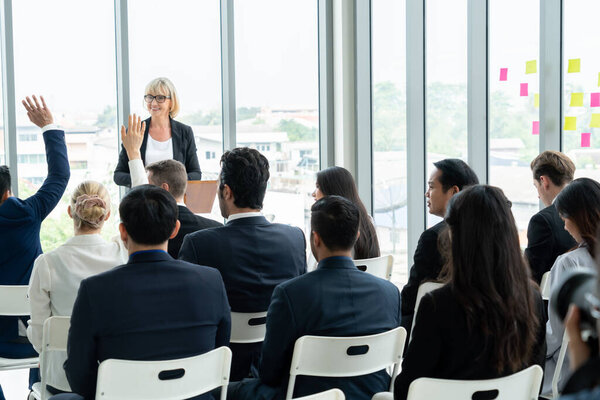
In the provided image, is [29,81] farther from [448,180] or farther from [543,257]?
[543,257]

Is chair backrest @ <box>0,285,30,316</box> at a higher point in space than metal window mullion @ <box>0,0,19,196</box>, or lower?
lower

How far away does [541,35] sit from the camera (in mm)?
4625

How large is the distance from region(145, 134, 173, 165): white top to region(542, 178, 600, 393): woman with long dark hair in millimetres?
3000

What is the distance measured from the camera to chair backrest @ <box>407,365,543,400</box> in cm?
190

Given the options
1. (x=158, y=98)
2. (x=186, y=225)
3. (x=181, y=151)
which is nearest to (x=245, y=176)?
(x=186, y=225)

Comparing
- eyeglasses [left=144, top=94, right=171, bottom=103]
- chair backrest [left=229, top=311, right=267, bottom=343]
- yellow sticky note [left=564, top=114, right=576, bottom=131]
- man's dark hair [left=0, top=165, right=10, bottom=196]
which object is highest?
eyeglasses [left=144, top=94, right=171, bottom=103]

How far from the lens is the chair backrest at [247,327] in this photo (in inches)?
112

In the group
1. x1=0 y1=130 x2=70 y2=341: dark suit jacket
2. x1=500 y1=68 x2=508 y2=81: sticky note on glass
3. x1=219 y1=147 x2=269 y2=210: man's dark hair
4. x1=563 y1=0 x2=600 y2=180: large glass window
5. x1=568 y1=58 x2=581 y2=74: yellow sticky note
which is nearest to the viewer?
x1=219 y1=147 x2=269 y2=210: man's dark hair

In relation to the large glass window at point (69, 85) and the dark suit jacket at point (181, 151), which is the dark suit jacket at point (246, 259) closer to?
the dark suit jacket at point (181, 151)

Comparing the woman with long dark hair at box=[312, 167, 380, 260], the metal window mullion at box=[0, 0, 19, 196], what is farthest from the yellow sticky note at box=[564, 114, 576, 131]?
the metal window mullion at box=[0, 0, 19, 196]

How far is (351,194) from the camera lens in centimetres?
392

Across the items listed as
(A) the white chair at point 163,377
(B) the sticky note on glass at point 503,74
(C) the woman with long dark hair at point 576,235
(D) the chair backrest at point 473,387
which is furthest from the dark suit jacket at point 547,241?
(A) the white chair at point 163,377

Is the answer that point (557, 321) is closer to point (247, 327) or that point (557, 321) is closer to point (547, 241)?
point (547, 241)

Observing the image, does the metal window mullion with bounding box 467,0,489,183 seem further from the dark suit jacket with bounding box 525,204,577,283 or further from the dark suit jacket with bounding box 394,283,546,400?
the dark suit jacket with bounding box 394,283,546,400
